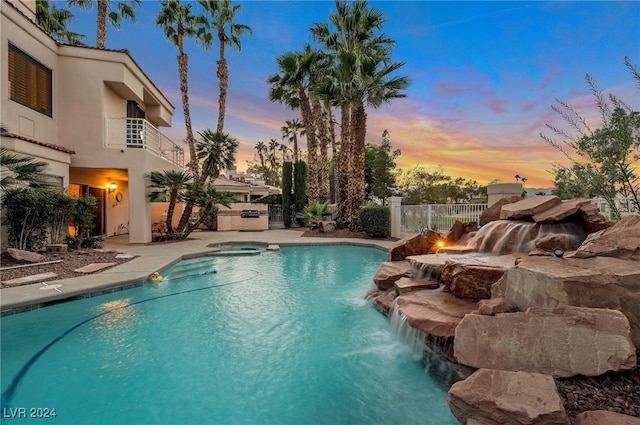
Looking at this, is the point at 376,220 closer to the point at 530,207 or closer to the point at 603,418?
the point at 530,207

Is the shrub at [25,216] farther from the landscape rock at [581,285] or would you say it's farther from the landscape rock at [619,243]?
the landscape rock at [619,243]

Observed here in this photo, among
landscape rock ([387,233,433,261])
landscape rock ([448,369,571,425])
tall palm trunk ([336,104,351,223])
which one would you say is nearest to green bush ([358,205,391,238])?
tall palm trunk ([336,104,351,223])

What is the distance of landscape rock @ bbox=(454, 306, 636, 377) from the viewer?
238 cm

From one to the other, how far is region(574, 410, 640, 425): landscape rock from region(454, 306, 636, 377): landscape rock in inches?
19.7

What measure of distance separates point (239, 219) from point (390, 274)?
14.7 metres

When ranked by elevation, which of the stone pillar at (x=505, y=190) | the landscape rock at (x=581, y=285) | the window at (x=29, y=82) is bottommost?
the landscape rock at (x=581, y=285)

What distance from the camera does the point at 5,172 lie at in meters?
7.59

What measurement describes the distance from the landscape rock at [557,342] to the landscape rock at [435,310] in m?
0.84

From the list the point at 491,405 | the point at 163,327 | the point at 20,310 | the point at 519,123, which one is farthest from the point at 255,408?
the point at 519,123

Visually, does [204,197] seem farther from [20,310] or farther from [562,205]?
[562,205]

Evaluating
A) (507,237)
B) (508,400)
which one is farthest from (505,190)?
(508,400)

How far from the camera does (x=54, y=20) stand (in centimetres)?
1594

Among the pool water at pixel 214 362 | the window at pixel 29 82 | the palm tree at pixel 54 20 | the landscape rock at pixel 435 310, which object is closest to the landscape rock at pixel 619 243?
the landscape rock at pixel 435 310

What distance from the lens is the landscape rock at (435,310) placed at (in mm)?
3762
